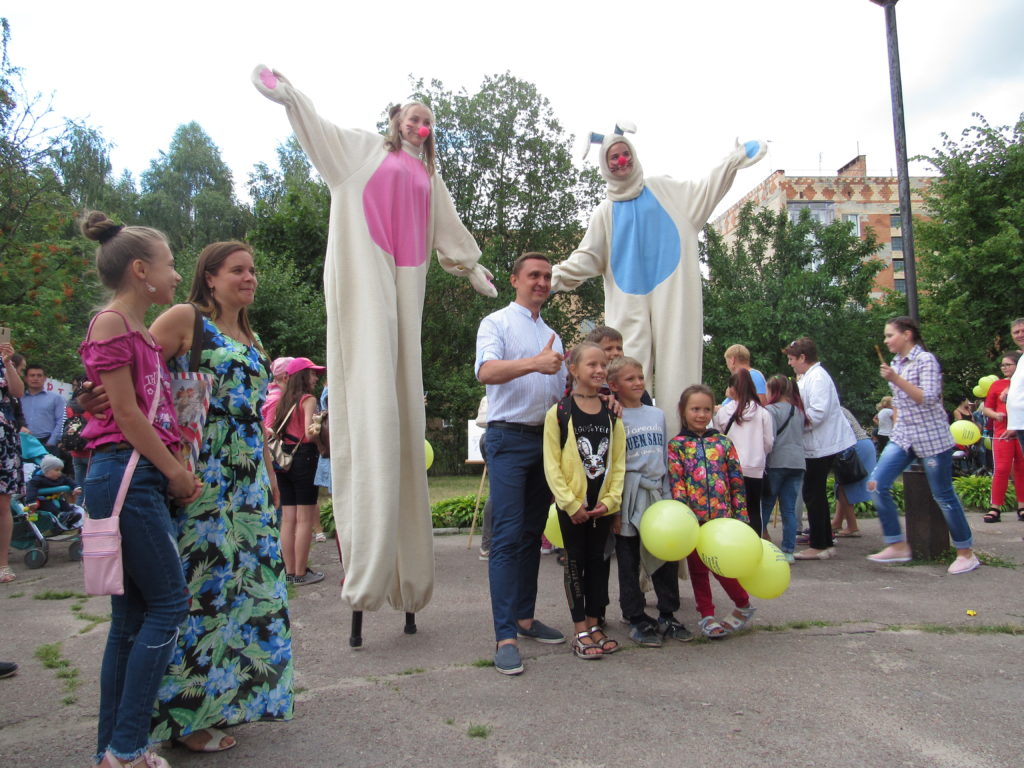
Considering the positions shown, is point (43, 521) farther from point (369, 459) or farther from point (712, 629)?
point (712, 629)

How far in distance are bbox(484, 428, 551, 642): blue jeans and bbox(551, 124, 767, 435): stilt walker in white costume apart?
1.25 m

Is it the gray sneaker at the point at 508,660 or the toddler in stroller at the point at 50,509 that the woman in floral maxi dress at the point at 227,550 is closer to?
the gray sneaker at the point at 508,660

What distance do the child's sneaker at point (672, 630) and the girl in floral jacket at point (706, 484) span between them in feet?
0.37

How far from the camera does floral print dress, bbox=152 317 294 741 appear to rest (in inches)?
99.0

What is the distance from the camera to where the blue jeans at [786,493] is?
5965 mm

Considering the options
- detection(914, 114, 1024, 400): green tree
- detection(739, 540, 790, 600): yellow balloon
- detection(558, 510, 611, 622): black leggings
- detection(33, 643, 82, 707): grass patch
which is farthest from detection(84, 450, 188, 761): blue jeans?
detection(914, 114, 1024, 400): green tree

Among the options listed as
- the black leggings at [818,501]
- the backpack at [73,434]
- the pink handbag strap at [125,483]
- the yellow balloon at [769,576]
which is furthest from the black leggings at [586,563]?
the backpack at [73,434]

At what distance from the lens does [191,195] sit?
1345 inches

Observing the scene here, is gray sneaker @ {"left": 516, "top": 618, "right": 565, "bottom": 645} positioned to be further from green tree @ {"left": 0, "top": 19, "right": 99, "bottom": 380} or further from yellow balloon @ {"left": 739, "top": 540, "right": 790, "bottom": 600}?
green tree @ {"left": 0, "top": 19, "right": 99, "bottom": 380}

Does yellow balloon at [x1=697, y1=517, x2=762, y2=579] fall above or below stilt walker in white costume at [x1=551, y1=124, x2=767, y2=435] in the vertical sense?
below

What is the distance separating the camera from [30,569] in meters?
6.20

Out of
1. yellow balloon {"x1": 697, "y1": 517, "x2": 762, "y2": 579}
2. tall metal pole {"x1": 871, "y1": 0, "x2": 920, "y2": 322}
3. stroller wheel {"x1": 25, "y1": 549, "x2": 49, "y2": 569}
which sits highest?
tall metal pole {"x1": 871, "y1": 0, "x2": 920, "y2": 322}

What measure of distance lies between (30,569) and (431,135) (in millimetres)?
5174

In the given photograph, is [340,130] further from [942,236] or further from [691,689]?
[942,236]
